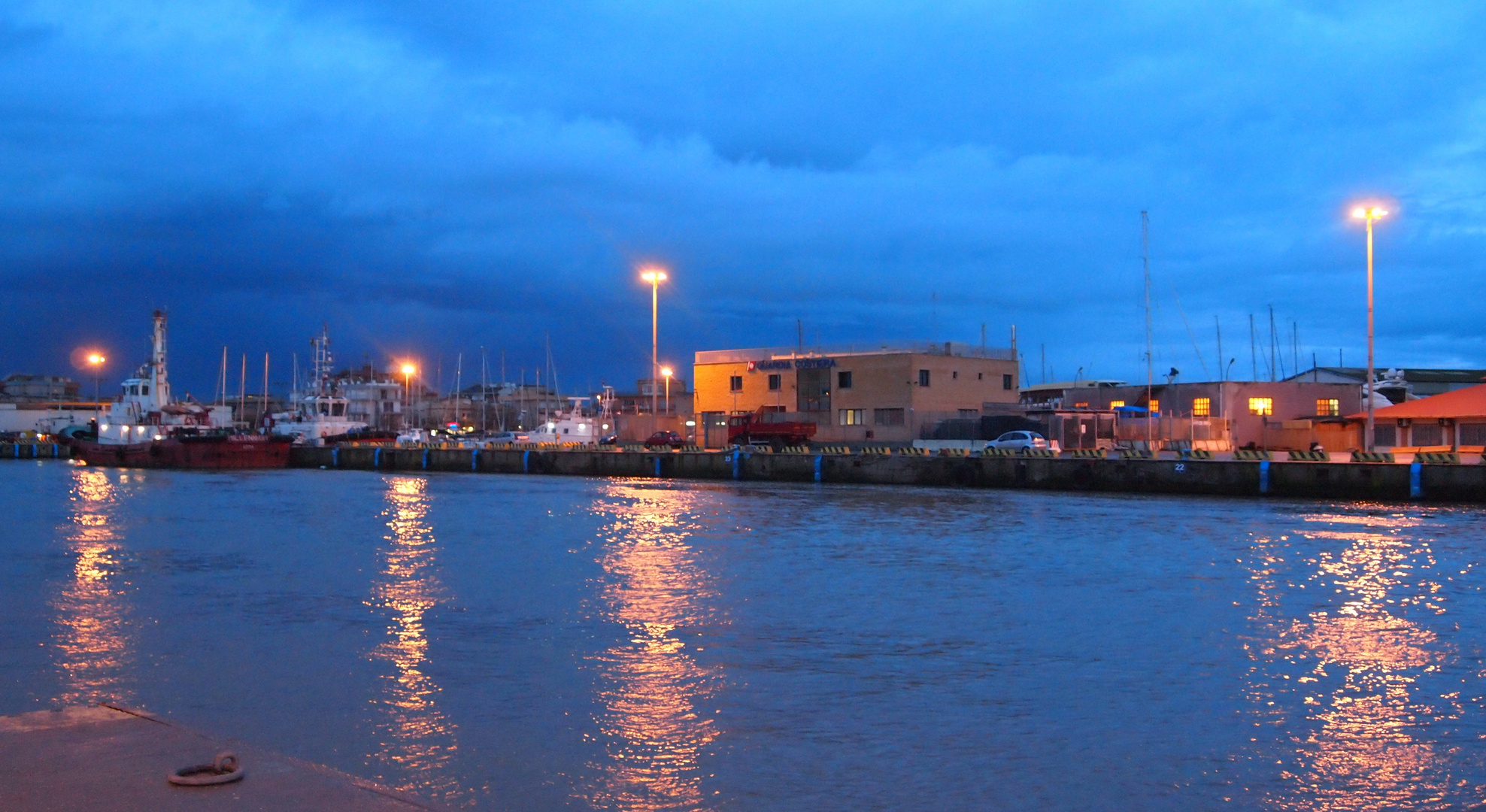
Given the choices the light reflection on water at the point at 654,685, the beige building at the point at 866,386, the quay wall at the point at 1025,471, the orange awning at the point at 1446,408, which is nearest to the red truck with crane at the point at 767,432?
the beige building at the point at 866,386

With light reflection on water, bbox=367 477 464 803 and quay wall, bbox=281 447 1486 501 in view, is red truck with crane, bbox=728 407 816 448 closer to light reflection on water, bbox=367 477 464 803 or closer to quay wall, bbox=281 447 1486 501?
quay wall, bbox=281 447 1486 501

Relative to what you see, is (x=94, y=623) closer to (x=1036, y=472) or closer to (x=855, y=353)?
(x=1036, y=472)

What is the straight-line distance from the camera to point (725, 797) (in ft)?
26.5

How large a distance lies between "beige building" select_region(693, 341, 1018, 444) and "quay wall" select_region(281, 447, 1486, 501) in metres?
12.6

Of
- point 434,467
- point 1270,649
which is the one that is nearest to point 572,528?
point 1270,649

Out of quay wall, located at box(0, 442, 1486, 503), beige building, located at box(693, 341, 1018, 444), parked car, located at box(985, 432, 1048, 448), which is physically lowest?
quay wall, located at box(0, 442, 1486, 503)

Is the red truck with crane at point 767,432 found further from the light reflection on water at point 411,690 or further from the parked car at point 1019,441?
the light reflection on water at point 411,690

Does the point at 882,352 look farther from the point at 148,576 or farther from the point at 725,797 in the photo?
the point at 725,797

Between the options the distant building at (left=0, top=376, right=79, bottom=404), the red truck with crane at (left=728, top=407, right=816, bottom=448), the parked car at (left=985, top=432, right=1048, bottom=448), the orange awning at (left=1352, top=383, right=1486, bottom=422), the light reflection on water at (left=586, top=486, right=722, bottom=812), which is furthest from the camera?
the distant building at (left=0, top=376, right=79, bottom=404)

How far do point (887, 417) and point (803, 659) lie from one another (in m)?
53.6

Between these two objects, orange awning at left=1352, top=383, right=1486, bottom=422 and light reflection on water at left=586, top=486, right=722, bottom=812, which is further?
orange awning at left=1352, top=383, right=1486, bottom=422

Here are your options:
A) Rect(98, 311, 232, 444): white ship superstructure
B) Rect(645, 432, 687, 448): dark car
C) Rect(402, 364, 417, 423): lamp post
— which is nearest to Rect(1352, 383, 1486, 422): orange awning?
Rect(645, 432, 687, 448): dark car

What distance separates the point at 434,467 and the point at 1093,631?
54973 mm

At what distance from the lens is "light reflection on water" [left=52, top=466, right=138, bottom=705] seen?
1127 centimetres
